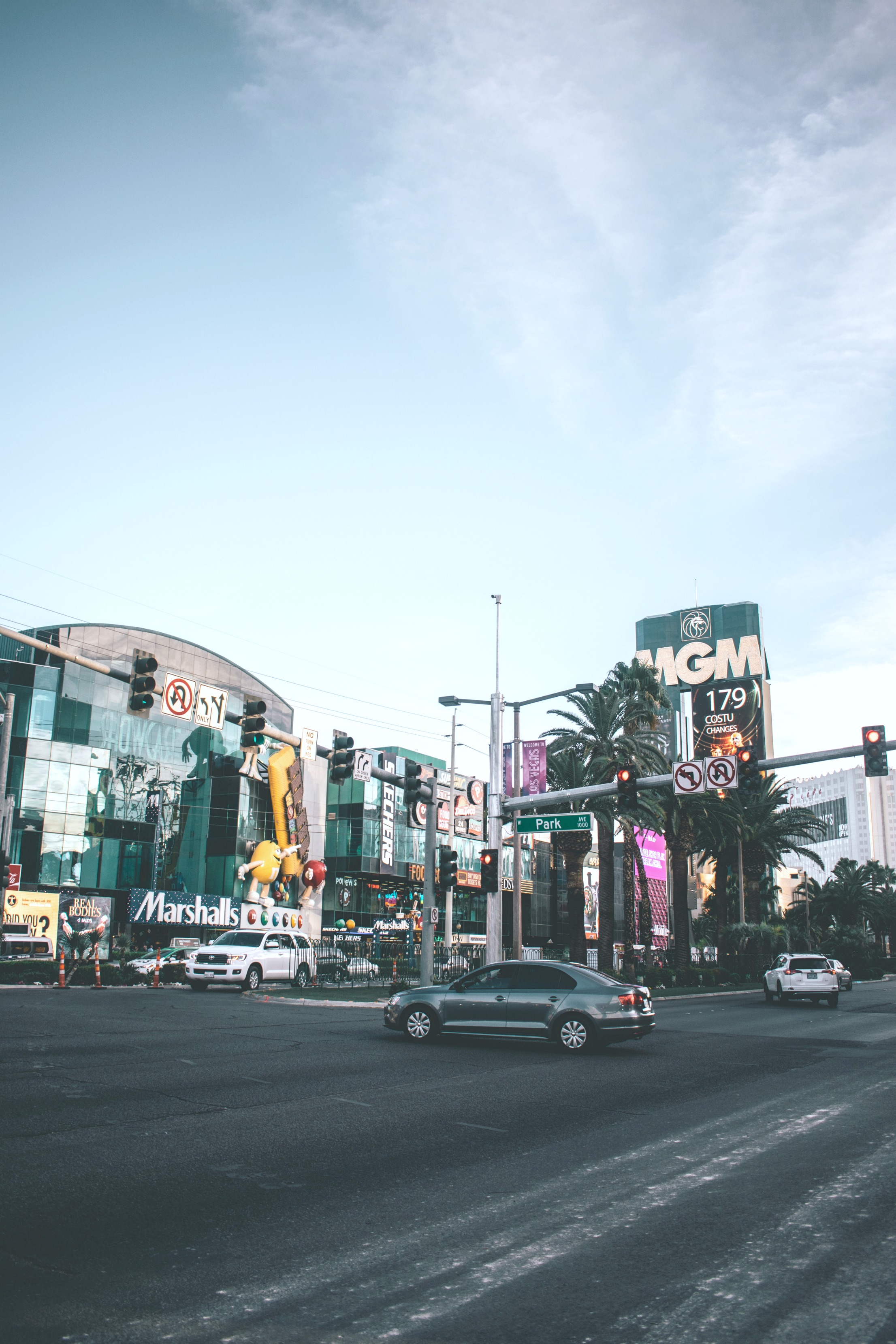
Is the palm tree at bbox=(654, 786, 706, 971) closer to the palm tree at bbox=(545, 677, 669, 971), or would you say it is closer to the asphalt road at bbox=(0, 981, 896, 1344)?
the palm tree at bbox=(545, 677, 669, 971)

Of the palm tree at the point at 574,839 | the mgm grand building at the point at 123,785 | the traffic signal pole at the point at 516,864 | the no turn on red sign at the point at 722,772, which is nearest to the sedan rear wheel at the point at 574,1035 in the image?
the no turn on red sign at the point at 722,772

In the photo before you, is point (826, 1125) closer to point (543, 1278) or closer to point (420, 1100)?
point (420, 1100)

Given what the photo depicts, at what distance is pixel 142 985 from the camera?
1235 inches

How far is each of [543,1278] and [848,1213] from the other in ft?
7.94

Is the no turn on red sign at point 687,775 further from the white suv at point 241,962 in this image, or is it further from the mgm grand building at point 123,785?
the mgm grand building at point 123,785

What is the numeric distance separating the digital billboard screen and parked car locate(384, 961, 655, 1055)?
298 ft

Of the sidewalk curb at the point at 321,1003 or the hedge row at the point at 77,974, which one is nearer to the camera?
the sidewalk curb at the point at 321,1003

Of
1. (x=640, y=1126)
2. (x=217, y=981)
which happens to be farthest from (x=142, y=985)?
(x=640, y=1126)

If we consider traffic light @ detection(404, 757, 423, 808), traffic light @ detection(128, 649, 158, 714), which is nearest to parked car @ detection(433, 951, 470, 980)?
traffic light @ detection(404, 757, 423, 808)

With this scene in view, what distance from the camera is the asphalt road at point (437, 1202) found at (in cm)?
468

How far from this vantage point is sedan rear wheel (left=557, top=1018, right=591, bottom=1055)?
16.0 m

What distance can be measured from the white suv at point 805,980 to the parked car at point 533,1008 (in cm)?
1641

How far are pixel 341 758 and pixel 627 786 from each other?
22.3 feet

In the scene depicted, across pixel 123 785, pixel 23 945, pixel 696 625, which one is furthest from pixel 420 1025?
pixel 696 625
